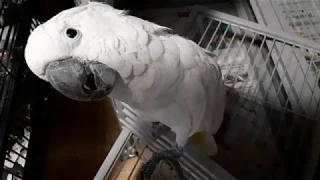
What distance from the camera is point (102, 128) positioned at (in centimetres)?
96

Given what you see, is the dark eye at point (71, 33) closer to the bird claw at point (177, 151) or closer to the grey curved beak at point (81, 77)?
the grey curved beak at point (81, 77)

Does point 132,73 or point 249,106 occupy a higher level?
point 132,73

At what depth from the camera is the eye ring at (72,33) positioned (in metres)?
0.45

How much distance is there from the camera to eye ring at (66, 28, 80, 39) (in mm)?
453

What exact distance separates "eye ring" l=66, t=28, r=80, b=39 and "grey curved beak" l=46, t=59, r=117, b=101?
0.03 m

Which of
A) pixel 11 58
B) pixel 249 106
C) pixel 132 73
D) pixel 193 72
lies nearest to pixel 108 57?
pixel 132 73

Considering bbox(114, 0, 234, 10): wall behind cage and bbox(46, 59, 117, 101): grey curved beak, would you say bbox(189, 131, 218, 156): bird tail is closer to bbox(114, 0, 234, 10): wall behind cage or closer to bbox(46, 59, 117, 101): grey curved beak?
bbox(46, 59, 117, 101): grey curved beak

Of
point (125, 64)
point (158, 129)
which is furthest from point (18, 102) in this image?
point (125, 64)

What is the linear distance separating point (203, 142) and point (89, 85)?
31cm

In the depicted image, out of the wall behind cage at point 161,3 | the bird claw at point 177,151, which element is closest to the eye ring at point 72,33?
the bird claw at point 177,151

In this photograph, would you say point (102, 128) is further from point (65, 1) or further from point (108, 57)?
point (108, 57)

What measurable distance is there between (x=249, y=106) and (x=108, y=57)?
0.51m

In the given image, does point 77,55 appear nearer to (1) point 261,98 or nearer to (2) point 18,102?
(2) point 18,102

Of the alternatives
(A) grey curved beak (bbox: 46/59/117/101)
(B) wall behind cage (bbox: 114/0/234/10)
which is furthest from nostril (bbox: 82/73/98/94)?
(B) wall behind cage (bbox: 114/0/234/10)
